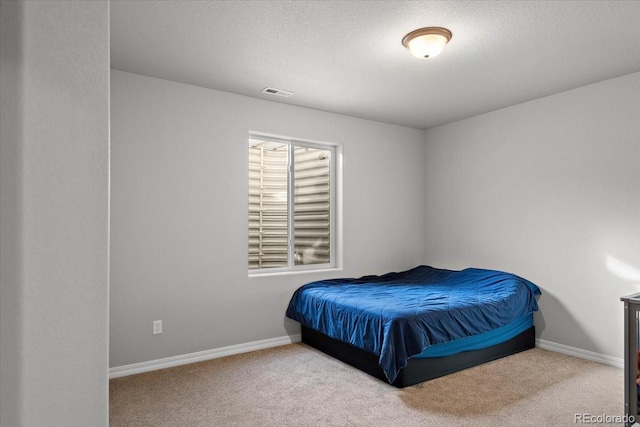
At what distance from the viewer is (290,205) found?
4.30m

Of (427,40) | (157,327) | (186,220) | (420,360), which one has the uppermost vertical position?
(427,40)

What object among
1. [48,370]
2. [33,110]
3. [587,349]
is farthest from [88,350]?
[587,349]

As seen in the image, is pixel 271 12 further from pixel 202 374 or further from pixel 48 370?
pixel 202 374

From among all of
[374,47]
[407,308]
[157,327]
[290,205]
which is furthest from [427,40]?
[157,327]

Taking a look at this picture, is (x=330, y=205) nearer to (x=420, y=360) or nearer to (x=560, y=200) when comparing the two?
(x=420, y=360)

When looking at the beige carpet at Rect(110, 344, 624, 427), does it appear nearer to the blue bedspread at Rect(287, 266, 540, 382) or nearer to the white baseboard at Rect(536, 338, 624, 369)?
the white baseboard at Rect(536, 338, 624, 369)

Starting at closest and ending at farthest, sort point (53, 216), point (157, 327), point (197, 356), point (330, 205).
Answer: point (53, 216) < point (157, 327) < point (197, 356) < point (330, 205)

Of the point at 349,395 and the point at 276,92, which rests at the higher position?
the point at 276,92

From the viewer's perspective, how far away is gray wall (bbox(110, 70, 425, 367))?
3238mm

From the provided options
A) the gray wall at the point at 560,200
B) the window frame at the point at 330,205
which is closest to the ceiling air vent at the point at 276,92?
the window frame at the point at 330,205

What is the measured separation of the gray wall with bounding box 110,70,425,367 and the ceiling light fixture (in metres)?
1.77

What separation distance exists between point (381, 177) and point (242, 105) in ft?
6.25

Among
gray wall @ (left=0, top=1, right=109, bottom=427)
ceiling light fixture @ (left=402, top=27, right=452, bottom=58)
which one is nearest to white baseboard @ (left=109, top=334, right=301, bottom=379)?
gray wall @ (left=0, top=1, right=109, bottom=427)

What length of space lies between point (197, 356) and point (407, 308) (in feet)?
6.17
